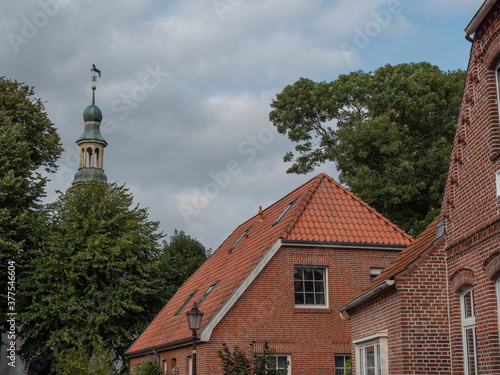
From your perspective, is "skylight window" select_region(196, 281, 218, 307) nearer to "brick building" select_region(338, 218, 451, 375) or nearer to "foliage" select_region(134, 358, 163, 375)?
"foliage" select_region(134, 358, 163, 375)

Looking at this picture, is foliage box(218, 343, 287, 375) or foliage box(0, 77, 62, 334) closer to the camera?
foliage box(218, 343, 287, 375)

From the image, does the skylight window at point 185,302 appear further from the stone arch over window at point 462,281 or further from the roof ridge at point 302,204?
the stone arch over window at point 462,281

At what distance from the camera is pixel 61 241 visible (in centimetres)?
3203

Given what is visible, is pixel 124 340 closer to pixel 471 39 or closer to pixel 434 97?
pixel 434 97

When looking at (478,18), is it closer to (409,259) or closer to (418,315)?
(409,259)

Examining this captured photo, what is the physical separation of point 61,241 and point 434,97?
1908 cm

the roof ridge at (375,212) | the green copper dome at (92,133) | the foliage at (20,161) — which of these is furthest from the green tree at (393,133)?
the green copper dome at (92,133)

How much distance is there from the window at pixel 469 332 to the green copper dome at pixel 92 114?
54.9m

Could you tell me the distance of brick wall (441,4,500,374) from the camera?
9.91 m

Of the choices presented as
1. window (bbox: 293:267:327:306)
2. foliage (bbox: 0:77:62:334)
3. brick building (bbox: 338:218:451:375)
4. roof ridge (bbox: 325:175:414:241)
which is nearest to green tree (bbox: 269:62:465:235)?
roof ridge (bbox: 325:175:414:241)

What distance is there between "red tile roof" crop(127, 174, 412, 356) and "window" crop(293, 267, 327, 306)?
1.02 m

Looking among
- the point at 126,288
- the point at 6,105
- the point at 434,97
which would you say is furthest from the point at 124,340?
the point at 434,97

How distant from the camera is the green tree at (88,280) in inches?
1220

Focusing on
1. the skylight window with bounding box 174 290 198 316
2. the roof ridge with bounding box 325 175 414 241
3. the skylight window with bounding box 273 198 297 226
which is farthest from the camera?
the skylight window with bounding box 174 290 198 316
